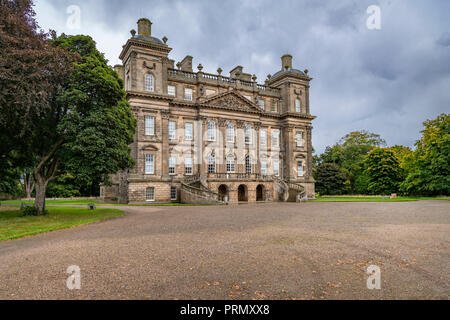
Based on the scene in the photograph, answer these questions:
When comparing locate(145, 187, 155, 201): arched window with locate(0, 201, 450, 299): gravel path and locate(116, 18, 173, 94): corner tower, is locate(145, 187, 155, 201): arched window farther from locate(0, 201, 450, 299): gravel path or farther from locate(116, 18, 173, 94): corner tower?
locate(0, 201, 450, 299): gravel path

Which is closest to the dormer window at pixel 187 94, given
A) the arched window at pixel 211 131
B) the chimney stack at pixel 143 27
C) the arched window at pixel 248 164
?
the arched window at pixel 211 131

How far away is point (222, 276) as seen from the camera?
6.55 metres

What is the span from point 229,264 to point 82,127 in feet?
48.5

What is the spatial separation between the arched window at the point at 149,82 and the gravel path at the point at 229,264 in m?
26.3

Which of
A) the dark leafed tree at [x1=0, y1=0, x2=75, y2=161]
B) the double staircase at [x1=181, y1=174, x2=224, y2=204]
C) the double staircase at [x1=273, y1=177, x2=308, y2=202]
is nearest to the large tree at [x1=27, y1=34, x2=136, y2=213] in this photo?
the dark leafed tree at [x1=0, y1=0, x2=75, y2=161]

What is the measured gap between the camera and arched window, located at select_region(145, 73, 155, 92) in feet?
117

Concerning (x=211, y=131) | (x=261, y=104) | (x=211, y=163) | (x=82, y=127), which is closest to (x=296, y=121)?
(x=261, y=104)

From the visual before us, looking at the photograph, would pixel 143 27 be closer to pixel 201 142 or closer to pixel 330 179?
pixel 201 142

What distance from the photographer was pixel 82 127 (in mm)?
18312

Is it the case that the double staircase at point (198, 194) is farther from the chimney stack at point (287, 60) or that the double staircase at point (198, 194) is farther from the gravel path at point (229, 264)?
the chimney stack at point (287, 60)

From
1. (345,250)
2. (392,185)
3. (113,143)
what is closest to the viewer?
(345,250)
